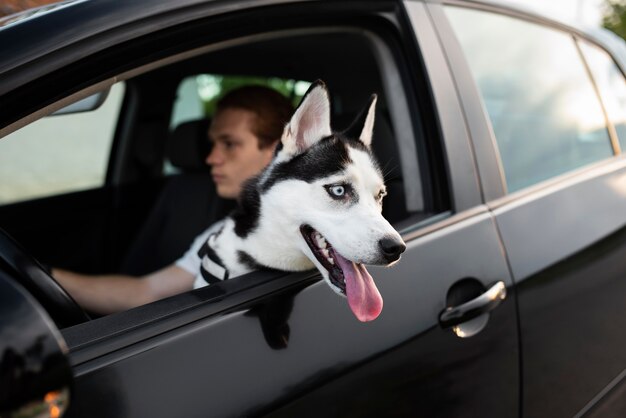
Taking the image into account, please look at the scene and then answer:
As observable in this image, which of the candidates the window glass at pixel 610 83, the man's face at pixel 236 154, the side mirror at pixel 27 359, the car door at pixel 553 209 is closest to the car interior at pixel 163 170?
the man's face at pixel 236 154

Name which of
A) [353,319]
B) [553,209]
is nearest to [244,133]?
[553,209]

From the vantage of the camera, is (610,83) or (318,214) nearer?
(318,214)

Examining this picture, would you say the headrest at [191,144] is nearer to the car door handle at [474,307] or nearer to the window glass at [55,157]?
the window glass at [55,157]

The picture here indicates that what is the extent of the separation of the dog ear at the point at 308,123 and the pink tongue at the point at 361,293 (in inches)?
17.3

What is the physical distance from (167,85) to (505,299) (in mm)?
3102

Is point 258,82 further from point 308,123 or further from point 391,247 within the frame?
point 391,247

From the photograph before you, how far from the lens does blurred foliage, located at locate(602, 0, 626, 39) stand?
61.4 feet

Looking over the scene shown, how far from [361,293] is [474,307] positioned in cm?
41

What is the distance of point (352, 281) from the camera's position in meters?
1.54

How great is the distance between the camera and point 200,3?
58.2 inches

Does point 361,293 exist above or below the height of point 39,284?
below

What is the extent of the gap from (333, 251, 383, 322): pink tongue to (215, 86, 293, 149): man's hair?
55.9 inches

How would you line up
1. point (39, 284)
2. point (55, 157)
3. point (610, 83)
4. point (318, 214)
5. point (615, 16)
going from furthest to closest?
1. point (615, 16)
2. point (55, 157)
3. point (610, 83)
4. point (318, 214)
5. point (39, 284)

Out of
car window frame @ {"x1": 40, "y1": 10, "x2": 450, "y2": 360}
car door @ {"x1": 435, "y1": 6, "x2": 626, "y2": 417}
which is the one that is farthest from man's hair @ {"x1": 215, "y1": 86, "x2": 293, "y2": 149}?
car window frame @ {"x1": 40, "y1": 10, "x2": 450, "y2": 360}
